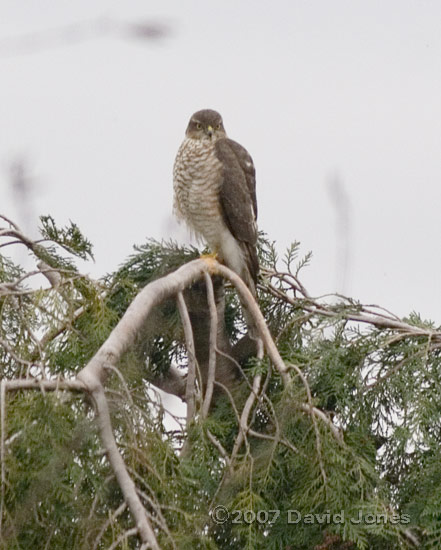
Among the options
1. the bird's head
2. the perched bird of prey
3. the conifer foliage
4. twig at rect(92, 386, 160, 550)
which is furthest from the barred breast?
twig at rect(92, 386, 160, 550)

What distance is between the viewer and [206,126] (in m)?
6.11

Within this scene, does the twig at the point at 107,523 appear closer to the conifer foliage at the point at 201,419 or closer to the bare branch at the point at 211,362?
the conifer foliage at the point at 201,419

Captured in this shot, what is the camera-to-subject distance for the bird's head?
6086 millimetres

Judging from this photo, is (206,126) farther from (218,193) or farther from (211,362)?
(211,362)

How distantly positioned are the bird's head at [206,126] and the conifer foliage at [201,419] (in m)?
1.06

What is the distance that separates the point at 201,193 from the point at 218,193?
0.31ft

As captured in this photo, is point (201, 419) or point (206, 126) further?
point (206, 126)

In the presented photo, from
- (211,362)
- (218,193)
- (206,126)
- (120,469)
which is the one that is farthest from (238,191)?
(120,469)

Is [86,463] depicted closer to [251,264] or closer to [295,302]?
[295,302]

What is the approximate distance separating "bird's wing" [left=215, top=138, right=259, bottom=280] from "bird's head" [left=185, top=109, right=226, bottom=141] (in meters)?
0.08

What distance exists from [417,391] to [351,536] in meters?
0.82

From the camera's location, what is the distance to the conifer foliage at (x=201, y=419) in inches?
103

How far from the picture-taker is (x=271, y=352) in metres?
3.76

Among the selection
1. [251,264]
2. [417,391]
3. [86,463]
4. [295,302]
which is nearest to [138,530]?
[86,463]
